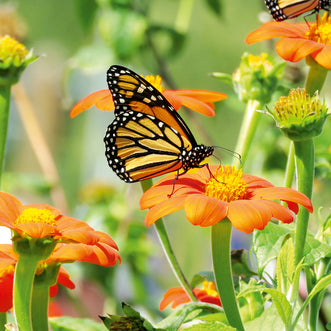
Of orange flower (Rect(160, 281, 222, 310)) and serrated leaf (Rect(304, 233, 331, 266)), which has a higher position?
serrated leaf (Rect(304, 233, 331, 266))

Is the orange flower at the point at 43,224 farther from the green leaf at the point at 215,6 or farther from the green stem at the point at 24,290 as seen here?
the green leaf at the point at 215,6

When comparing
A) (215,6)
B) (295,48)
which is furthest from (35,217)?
(215,6)

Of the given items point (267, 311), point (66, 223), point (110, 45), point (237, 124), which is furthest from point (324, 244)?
point (237, 124)

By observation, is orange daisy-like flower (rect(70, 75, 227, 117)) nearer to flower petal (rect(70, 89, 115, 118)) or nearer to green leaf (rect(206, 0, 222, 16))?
flower petal (rect(70, 89, 115, 118))

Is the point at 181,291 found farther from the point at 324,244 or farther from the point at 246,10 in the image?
the point at 246,10

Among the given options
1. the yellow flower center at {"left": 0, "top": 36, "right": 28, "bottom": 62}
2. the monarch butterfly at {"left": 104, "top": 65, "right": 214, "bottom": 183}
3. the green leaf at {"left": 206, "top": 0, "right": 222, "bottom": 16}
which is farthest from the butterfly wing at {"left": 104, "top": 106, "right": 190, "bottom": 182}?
the green leaf at {"left": 206, "top": 0, "right": 222, "bottom": 16}

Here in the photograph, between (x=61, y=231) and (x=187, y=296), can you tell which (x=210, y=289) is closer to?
(x=187, y=296)
